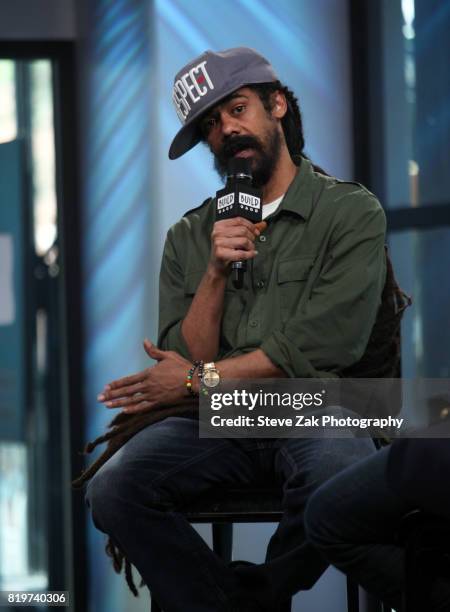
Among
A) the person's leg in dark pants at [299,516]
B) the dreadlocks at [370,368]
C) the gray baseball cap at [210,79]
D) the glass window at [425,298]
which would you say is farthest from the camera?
the glass window at [425,298]

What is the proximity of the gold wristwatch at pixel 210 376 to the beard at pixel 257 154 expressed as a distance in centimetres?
45

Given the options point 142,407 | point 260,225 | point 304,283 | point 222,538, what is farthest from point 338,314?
point 222,538

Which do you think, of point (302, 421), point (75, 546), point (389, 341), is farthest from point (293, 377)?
point (75, 546)

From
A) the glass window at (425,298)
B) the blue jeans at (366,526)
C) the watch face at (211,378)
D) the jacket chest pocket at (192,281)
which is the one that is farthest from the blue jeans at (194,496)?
the glass window at (425,298)

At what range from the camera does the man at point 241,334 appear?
2.08 m

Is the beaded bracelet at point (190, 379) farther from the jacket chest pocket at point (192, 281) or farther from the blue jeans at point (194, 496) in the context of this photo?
the jacket chest pocket at point (192, 281)

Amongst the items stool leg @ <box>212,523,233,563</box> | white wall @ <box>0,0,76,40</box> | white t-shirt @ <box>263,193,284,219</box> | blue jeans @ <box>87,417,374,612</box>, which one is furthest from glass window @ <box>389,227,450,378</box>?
white wall @ <box>0,0,76,40</box>

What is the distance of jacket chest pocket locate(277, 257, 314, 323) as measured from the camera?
7.50 feet

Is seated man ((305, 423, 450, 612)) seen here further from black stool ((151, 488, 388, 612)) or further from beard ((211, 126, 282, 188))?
beard ((211, 126, 282, 188))

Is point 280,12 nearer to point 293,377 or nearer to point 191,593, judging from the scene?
point 293,377

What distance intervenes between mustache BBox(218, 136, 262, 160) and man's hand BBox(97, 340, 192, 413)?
0.47 meters

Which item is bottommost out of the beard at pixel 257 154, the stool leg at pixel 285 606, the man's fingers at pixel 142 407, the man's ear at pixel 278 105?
the stool leg at pixel 285 606

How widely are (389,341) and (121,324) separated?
1494 millimetres

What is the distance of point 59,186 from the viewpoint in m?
3.94
